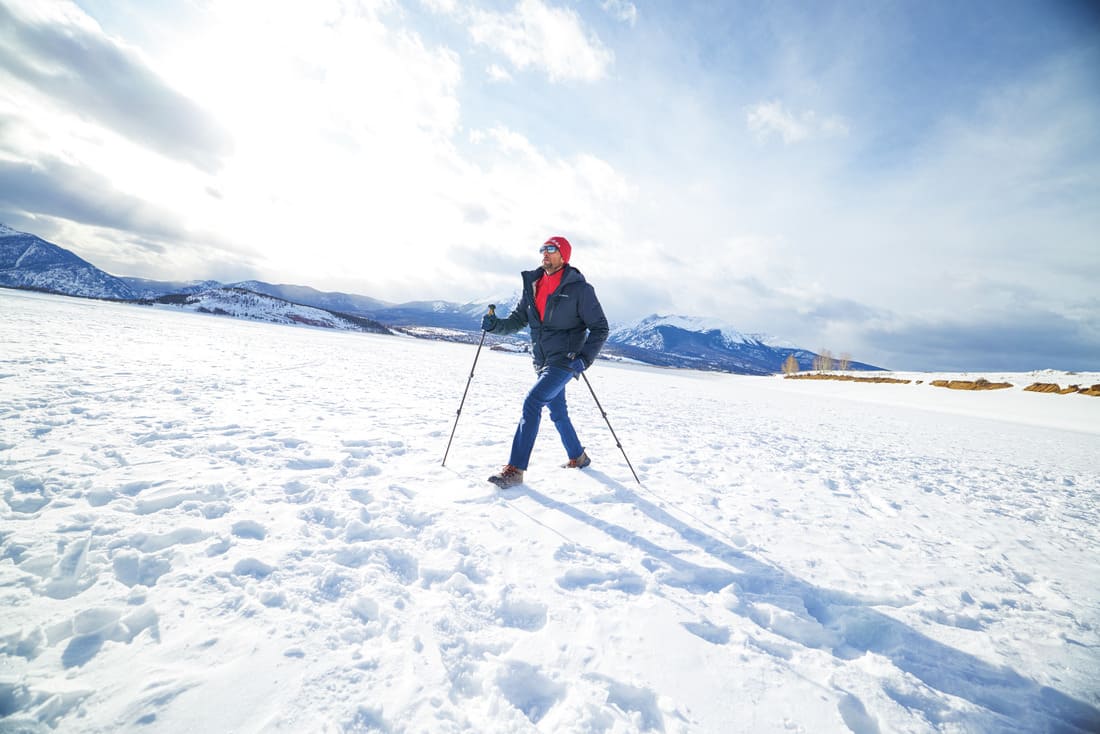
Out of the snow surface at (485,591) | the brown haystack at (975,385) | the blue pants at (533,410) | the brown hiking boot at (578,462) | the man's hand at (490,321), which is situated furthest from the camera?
the brown haystack at (975,385)

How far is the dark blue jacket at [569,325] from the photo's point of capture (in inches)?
208

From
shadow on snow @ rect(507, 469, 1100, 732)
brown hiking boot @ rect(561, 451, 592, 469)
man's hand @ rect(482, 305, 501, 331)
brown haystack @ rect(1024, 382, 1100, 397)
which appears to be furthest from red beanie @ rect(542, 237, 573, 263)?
brown haystack @ rect(1024, 382, 1100, 397)

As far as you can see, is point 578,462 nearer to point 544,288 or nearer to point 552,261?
point 544,288

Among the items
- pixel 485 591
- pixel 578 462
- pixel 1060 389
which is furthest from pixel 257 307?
pixel 1060 389

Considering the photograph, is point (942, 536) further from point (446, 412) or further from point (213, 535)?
point (446, 412)

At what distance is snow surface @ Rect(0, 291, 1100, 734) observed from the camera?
6.82 feet

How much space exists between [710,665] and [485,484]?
311 centimetres

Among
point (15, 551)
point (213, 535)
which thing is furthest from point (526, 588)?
point (15, 551)

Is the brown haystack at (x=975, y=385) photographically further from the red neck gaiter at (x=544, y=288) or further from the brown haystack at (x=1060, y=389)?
the red neck gaiter at (x=544, y=288)

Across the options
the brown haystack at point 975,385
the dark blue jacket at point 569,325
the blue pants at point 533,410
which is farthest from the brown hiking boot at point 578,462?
the brown haystack at point 975,385

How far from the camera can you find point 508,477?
508 cm

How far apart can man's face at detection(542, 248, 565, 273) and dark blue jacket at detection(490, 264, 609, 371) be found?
0.40ft

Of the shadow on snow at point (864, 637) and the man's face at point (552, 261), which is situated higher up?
the man's face at point (552, 261)

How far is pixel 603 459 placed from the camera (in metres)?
6.77
